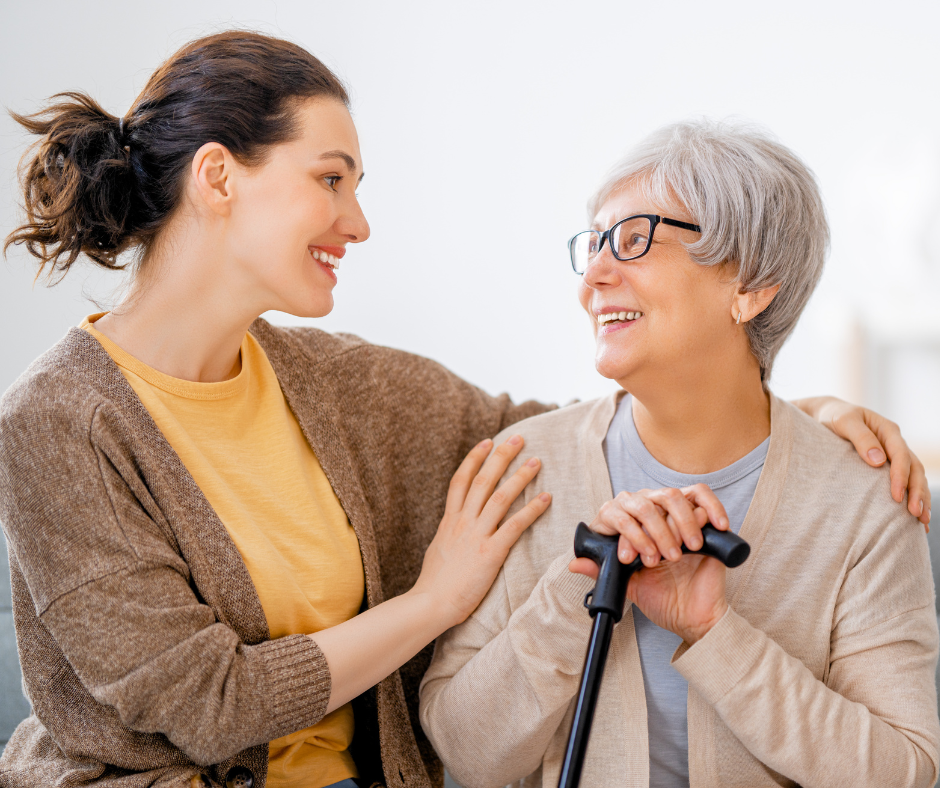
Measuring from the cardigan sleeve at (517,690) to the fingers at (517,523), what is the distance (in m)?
0.11

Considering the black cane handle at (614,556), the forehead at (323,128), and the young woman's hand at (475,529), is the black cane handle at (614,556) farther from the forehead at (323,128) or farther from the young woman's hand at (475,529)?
the forehead at (323,128)

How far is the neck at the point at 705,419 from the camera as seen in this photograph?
1.37m

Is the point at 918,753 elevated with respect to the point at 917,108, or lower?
lower

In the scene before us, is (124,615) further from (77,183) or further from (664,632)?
(664,632)

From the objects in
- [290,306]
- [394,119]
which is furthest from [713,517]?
[394,119]

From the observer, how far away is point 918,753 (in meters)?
1.19

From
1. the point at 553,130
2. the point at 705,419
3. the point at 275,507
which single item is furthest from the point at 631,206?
the point at 553,130

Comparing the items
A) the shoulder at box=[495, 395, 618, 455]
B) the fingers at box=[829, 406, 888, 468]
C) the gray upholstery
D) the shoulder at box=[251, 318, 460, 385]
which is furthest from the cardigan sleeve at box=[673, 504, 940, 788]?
the gray upholstery

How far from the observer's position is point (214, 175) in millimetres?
1313

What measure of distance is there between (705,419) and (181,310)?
0.82 meters

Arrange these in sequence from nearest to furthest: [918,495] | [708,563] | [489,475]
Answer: [708,563] < [918,495] < [489,475]

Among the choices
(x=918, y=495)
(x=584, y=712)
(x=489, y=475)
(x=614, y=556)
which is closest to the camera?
(x=584, y=712)

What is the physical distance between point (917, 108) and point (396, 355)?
197cm

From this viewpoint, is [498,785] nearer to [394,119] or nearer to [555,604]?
[555,604]
